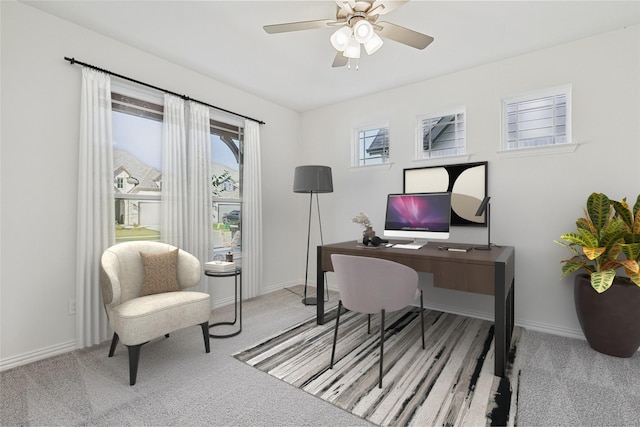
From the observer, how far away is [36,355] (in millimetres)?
2221

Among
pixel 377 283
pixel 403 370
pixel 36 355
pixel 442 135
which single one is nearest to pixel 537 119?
pixel 442 135

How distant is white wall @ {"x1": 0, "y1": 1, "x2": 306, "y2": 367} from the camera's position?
2.13 metres

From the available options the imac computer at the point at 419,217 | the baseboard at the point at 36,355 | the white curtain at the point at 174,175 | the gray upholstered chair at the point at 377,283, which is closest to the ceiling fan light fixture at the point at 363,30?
the gray upholstered chair at the point at 377,283

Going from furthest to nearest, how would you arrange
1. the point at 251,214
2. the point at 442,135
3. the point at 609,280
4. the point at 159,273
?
the point at 251,214, the point at 442,135, the point at 159,273, the point at 609,280

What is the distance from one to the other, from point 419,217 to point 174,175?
7.98ft

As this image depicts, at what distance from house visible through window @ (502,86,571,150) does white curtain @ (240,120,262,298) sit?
279cm

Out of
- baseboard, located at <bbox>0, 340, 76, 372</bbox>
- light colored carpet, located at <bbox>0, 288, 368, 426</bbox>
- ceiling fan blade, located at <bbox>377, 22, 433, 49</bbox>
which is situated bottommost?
light colored carpet, located at <bbox>0, 288, 368, 426</bbox>

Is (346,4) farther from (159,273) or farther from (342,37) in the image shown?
(159,273)

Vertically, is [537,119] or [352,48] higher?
[352,48]

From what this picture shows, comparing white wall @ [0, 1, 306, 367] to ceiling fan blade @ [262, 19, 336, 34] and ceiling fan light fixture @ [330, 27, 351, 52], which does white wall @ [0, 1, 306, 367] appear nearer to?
ceiling fan blade @ [262, 19, 336, 34]

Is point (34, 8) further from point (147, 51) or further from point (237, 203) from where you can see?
point (237, 203)

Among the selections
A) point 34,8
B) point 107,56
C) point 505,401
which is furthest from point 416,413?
point 34,8

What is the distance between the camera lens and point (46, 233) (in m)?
2.29

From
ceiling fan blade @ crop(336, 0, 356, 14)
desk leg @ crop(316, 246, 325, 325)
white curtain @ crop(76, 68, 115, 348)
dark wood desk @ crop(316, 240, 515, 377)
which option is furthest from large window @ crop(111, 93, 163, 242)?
ceiling fan blade @ crop(336, 0, 356, 14)
